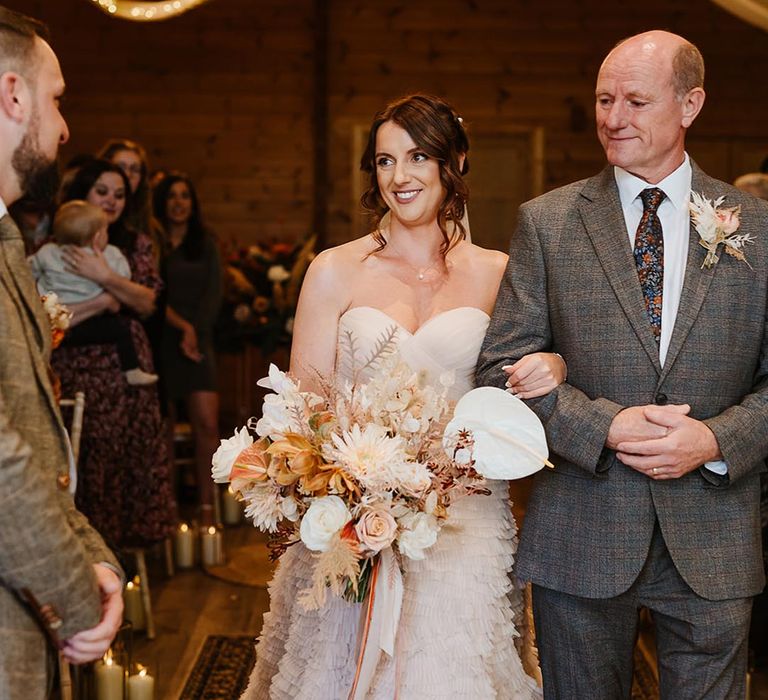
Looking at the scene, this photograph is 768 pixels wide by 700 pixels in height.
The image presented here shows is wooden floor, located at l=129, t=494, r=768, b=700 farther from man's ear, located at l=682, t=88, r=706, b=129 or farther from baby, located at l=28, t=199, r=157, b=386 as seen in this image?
man's ear, located at l=682, t=88, r=706, b=129

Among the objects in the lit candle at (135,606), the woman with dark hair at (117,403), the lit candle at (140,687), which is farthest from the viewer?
the woman with dark hair at (117,403)

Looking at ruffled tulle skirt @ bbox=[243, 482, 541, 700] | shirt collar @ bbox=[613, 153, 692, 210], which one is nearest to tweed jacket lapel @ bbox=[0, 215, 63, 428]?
ruffled tulle skirt @ bbox=[243, 482, 541, 700]

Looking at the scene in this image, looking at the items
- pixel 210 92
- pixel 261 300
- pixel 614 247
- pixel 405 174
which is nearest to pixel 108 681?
pixel 405 174

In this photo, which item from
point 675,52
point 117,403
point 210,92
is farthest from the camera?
point 210,92

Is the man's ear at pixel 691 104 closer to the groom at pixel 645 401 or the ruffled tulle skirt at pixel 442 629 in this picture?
the groom at pixel 645 401

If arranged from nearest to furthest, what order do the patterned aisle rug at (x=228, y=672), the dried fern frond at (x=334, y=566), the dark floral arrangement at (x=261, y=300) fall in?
1. the dried fern frond at (x=334, y=566)
2. the patterned aisle rug at (x=228, y=672)
3. the dark floral arrangement at (x=261, y=300)

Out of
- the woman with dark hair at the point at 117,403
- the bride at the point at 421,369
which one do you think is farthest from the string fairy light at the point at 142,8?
the bride at the point at 421,369

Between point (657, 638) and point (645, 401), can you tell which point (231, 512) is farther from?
point (645, 401)

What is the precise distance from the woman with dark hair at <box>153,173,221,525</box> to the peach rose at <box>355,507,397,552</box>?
11.8ft

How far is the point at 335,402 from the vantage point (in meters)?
2.21

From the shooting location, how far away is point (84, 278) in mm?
4383

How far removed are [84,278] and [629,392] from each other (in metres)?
2.62

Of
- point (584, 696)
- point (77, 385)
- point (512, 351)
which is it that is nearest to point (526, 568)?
point (584, 696)

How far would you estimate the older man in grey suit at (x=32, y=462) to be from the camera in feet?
5.08
